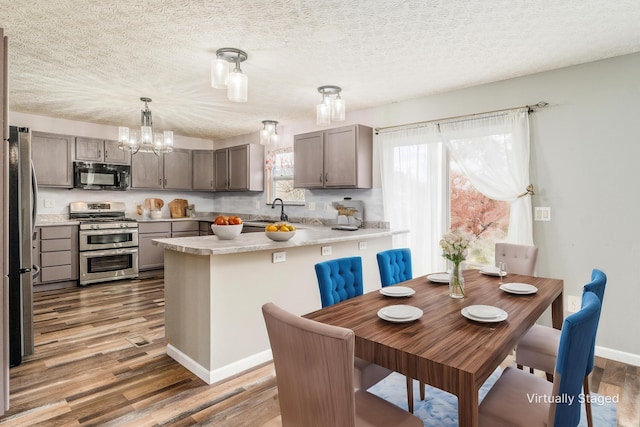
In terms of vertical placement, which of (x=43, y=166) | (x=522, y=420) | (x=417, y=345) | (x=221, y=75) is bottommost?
(x=522, y=420)

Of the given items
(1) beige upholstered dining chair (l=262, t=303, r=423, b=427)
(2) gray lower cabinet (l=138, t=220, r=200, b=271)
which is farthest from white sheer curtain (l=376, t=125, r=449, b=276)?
(2) gray lower cabinet (l=138, t=220, r=200, b=271)

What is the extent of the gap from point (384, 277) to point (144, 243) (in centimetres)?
457

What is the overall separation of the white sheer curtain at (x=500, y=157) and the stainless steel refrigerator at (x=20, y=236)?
12.4ft

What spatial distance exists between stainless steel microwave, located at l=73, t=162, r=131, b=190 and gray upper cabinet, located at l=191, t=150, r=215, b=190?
1116mm

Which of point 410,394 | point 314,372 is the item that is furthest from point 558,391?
point 410,394

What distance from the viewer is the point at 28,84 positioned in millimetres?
3602

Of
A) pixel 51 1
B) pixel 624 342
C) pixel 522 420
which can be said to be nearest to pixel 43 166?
pixel 51 1

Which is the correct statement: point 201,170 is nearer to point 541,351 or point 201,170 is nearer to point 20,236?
point 20,236

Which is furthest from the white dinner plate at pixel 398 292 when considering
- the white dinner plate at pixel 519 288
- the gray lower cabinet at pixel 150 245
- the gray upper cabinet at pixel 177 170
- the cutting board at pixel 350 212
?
the gray upper cabinet at pixel 177 170

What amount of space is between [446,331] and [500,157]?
254 cm

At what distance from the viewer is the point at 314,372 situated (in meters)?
1.13

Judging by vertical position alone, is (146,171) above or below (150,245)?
above

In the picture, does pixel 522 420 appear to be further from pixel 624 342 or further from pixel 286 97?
pixel 286 97

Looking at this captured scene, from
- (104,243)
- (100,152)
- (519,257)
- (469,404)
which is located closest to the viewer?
(469,404)
